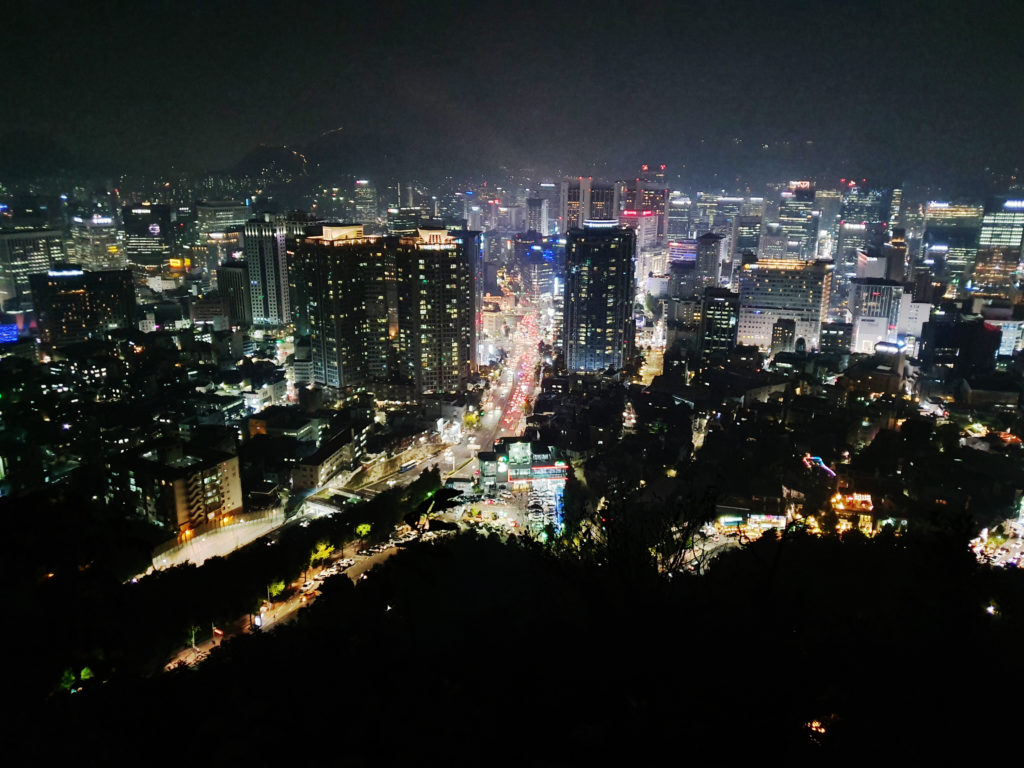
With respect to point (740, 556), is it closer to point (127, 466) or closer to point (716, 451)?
point (716, 451)

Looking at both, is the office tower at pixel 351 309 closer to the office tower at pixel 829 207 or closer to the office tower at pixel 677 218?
the office tower at pixel 677 218

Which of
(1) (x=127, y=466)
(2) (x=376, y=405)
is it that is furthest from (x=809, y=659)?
(2) (x=376, y=405)

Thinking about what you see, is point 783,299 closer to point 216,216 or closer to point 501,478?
point 501,478

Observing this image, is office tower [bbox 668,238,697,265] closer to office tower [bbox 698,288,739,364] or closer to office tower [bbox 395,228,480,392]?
office tower [bbox 698,288,739,364]

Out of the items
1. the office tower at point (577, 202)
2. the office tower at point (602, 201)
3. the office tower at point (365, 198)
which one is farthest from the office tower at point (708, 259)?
the office tower at point (365, 198)

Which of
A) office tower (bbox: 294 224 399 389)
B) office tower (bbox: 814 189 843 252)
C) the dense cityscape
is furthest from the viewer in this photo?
office tower (bbox: 814 189 843 252)

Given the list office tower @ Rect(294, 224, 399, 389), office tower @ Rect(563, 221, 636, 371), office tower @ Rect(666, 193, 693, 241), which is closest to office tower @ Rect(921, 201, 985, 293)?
office tower @ Rect(666, 193, 693, 241)

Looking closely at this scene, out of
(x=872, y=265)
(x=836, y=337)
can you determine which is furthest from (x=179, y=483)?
(x=872, y=265)
